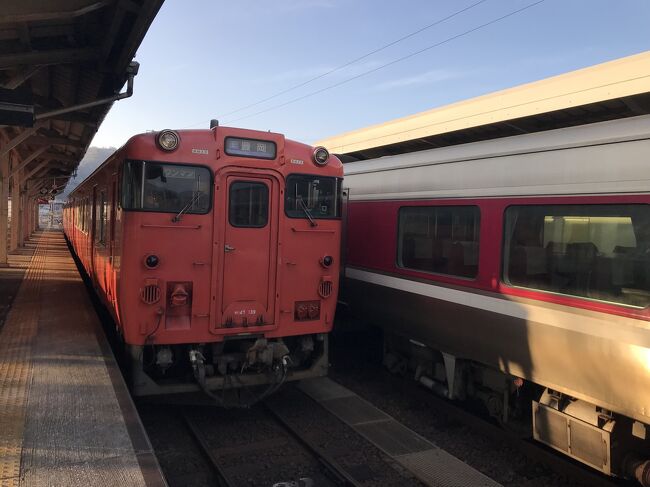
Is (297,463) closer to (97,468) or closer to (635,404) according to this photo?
(97,468)

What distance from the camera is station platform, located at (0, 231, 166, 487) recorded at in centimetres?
383

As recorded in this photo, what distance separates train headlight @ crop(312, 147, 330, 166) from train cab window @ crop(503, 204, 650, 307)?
219 cm

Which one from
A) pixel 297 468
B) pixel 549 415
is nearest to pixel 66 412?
pixel 297 468

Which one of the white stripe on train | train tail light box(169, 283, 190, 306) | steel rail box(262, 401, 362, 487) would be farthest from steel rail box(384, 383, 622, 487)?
train tail light box(169, 283, 190, 306)

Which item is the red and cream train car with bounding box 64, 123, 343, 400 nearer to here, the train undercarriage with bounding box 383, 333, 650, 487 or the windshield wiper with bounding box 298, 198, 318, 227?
the windshield wiper with bounding box 298, 198, 318, 227

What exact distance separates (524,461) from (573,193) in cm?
276

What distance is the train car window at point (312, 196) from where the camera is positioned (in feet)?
20.5

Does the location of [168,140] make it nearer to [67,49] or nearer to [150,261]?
[150,261]

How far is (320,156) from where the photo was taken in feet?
20.9

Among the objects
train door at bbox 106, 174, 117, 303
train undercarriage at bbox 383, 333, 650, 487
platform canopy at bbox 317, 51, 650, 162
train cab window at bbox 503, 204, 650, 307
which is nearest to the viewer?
train cab window at bbox 503, 204, 650, 307

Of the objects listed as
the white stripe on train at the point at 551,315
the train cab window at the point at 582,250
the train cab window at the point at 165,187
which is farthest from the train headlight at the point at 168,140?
the train cab window at the point at 582,250

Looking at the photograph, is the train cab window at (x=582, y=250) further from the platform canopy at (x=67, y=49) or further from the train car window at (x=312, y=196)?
the platform canopy at (x=67, y=49)

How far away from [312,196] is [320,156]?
48 centimetres

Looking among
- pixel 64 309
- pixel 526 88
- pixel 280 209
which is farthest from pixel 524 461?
pixel 64 309
